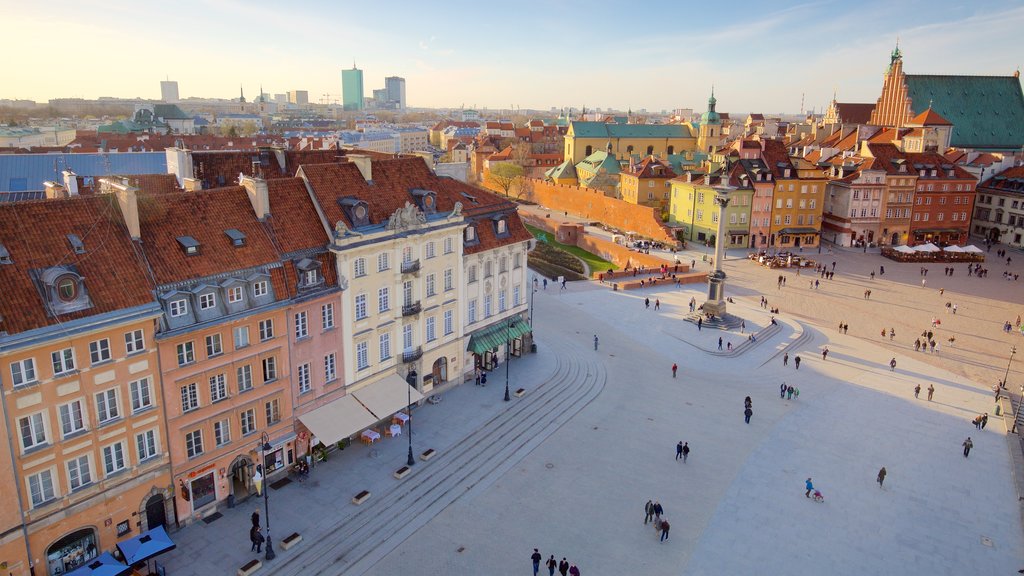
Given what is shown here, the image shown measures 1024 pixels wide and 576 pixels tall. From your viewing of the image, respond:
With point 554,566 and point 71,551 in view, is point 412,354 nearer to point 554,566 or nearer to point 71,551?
point 554,566

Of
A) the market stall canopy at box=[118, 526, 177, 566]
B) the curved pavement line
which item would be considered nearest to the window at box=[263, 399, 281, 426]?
the curved pavement line

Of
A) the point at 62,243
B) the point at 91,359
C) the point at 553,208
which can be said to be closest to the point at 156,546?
the point at 91,359

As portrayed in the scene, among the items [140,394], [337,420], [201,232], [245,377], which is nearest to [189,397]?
[140,394]

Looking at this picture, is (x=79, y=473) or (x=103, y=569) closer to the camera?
(x=103, y=569)

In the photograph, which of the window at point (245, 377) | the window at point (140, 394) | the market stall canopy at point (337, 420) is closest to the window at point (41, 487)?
the window at point (140, 394)

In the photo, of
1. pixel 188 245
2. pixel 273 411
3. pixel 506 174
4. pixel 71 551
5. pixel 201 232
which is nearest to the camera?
pixel 71 551

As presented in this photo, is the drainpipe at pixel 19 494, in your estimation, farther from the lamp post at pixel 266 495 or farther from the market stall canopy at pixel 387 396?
the market stall canopy at pixel 387 396
